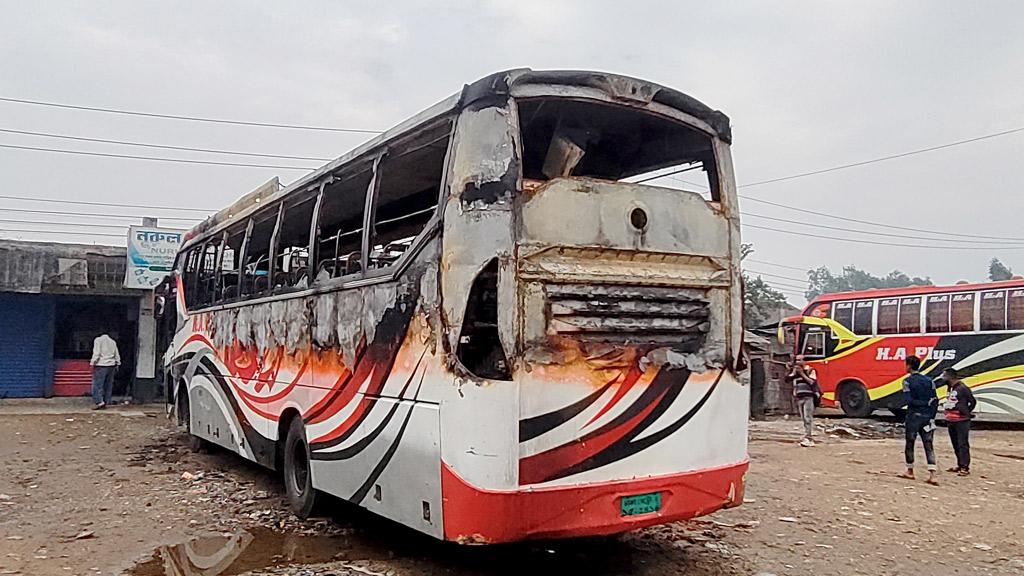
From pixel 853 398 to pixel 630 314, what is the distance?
56.5ft

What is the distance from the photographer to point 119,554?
6438mm

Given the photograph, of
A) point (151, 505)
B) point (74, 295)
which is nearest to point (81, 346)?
point (74, 295)

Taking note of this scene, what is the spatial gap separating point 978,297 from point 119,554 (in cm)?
1786

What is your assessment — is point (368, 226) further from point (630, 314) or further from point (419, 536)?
point (419, 536)

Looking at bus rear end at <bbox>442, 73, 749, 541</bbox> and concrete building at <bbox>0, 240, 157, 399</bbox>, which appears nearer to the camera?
bus rear end at <bbox>442, 73, 749, 541</bbox>

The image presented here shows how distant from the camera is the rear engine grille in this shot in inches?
205

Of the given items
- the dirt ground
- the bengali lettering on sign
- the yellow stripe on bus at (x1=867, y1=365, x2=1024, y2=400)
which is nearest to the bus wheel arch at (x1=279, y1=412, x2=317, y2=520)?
the dirt ground

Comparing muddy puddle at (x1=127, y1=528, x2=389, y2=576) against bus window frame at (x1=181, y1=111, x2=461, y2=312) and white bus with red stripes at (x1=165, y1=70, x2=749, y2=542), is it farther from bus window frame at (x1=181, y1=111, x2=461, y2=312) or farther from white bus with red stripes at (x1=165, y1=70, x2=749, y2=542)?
bus window frame at (x1=181, y1=111, x2=461, y2=312)

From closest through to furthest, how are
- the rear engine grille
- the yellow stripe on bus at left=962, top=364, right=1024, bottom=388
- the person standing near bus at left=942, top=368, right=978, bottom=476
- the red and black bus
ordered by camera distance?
the rear engine grille < the person standing near bus at left=942, top=368, right=978, bottom=476 < the yellow stripe on bus at left=962, top=364, right=1024, bottom=388 < the red and black bus

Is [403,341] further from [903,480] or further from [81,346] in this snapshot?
[81,346]

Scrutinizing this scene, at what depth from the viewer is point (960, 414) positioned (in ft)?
36.1

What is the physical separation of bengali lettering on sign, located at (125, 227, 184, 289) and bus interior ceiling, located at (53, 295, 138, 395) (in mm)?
1665

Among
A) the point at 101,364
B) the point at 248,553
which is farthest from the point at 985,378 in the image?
the point at 101,364

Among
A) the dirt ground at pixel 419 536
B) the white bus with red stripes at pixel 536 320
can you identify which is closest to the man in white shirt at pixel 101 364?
the dirt ground at pixel 419 536
